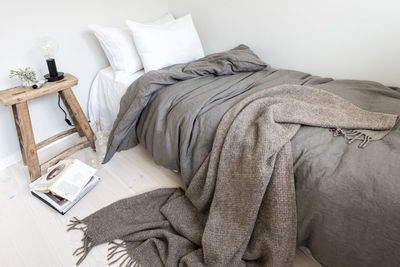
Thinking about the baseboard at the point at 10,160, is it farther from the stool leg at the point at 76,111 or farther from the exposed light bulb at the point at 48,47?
the exposed light bulb at the point at 48,47

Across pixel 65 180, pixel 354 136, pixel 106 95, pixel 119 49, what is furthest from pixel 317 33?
Answer: pixel 65 180

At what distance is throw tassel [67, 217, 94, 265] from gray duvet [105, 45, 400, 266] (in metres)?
0.40

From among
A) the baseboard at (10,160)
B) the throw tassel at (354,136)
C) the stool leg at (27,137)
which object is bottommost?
the baseboard at (10,160)

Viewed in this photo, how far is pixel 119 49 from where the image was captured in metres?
1.74

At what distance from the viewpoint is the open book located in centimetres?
134

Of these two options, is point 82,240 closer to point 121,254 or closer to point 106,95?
point 121,254

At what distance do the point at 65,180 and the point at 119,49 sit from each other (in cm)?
94

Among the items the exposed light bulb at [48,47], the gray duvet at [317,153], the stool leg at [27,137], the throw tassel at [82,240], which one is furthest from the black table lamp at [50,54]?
the throw tassel at [82,240]

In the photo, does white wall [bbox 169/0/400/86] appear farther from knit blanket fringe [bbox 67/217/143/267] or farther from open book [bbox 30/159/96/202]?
knit blanket fringe [bbox 67/217/143/267]

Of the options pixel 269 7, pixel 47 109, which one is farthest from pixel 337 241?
pixel 47 109

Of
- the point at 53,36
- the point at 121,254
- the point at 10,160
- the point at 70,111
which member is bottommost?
the point at 121,254

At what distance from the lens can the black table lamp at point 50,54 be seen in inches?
60.0

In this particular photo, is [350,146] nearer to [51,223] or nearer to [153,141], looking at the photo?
[153,141]

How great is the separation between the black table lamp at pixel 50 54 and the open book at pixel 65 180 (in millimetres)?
543
